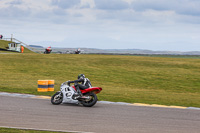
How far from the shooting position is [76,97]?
1631 centimetres

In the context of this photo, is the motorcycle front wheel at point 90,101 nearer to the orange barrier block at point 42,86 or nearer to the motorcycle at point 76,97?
the motorcycle at point 76,97

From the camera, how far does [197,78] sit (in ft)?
113

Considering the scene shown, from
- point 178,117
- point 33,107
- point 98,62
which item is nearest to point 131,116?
point 178,117

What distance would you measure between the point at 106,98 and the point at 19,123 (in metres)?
8.89

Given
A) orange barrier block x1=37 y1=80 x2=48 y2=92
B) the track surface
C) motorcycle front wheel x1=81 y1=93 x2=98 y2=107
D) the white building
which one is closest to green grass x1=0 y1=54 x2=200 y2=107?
orange barrier block x1=37 y1=80 x2=48 y2=92

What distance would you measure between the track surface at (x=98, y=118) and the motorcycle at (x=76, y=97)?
27cm

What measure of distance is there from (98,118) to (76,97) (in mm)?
3452

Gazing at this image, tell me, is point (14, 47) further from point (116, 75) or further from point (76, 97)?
point (76, 97)

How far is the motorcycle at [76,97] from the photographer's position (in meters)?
16.0

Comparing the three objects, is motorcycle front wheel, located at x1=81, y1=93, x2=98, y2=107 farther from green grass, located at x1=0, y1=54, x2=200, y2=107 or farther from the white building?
the white building

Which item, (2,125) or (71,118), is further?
(71,118)

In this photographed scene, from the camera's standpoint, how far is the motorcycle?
16.0 metres

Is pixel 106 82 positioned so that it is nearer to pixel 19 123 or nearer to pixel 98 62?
pixel 98 62

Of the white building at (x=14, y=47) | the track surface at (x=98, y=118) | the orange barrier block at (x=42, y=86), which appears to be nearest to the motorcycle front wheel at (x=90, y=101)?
the track surface at (x=98, y=118)
